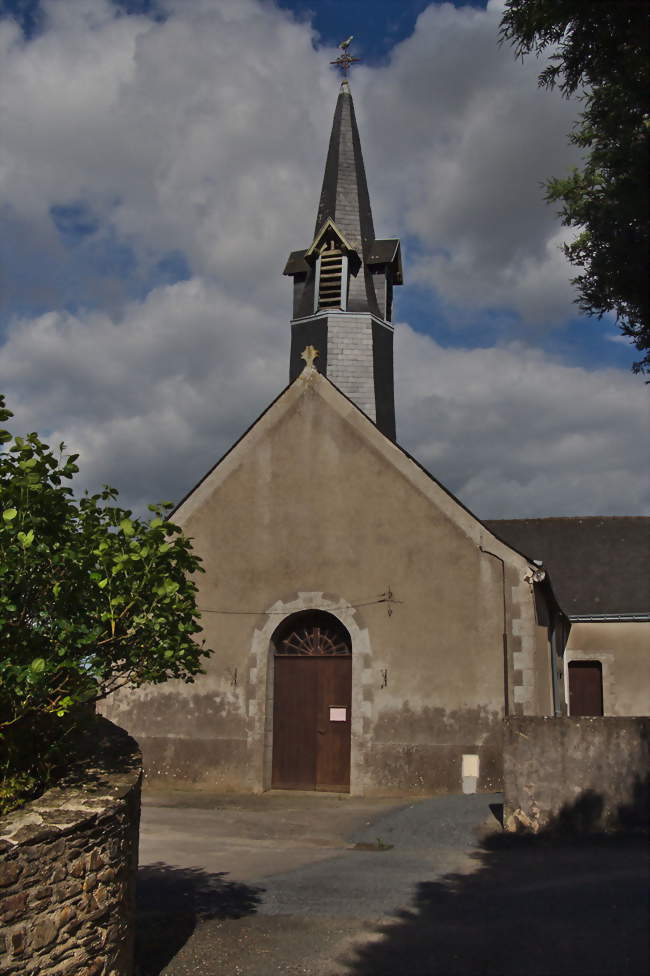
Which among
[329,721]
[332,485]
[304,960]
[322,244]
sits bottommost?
[304,960]

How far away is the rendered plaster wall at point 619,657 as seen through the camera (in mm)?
21969

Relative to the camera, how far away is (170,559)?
19.5 ft

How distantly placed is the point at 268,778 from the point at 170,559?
9912mm

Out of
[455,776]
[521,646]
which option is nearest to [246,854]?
[455,776]

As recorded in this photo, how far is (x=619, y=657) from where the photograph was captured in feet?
73.2

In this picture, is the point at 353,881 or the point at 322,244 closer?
the point at 353,881

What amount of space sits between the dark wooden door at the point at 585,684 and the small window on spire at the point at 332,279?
10.9m

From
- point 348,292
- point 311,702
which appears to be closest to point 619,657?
point 311,702

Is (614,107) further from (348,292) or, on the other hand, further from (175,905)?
(348,292)

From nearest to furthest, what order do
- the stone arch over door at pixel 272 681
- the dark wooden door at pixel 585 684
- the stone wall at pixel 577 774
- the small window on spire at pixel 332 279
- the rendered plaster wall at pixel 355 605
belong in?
the stone wall at pixel 577 774
the rendered plaster wall at pixel 355 605
the stone arch over door at pixel 272 681
the small window on spire at pixel 332 279
the dark wooden door at pixel 585 684

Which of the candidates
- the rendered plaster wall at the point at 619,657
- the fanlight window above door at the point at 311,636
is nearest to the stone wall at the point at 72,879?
the fanlight window above door at the point at 311,636

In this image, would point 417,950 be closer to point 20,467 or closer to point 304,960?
point 304,960

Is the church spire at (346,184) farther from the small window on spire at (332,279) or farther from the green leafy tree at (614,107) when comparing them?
the green leafy tree at (614,107)

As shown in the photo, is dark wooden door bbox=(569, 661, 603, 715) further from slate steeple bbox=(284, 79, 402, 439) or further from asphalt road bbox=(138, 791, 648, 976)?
asphalt road bbox=(138, 791, 648, 976)
